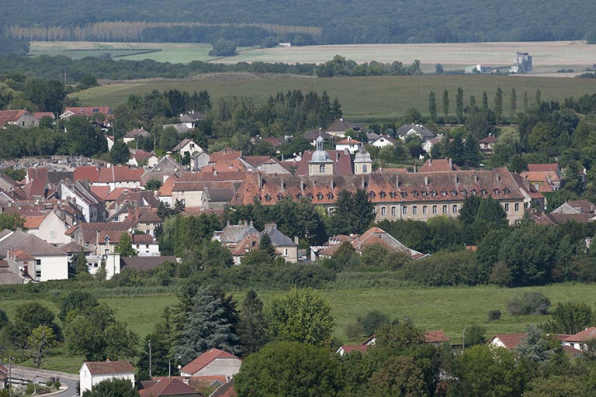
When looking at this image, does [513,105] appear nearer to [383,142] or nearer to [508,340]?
[383,142]

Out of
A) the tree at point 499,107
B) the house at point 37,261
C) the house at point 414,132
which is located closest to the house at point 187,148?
the house at point 414,132

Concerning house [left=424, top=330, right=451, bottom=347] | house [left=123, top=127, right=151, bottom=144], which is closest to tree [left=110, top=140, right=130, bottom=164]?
house [left=123, top=127, right=151, bottom=144]

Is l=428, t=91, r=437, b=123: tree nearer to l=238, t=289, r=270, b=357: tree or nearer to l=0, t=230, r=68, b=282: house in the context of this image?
l=0, t=230, r=68, b=282: house

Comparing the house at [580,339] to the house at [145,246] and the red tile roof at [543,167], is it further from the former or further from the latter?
the red tile roof at [543,167]

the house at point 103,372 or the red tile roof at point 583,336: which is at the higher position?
the house at point 103,372

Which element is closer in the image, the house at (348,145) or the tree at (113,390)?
the tree at (113,390)

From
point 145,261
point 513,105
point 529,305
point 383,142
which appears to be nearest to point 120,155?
point 383,142
